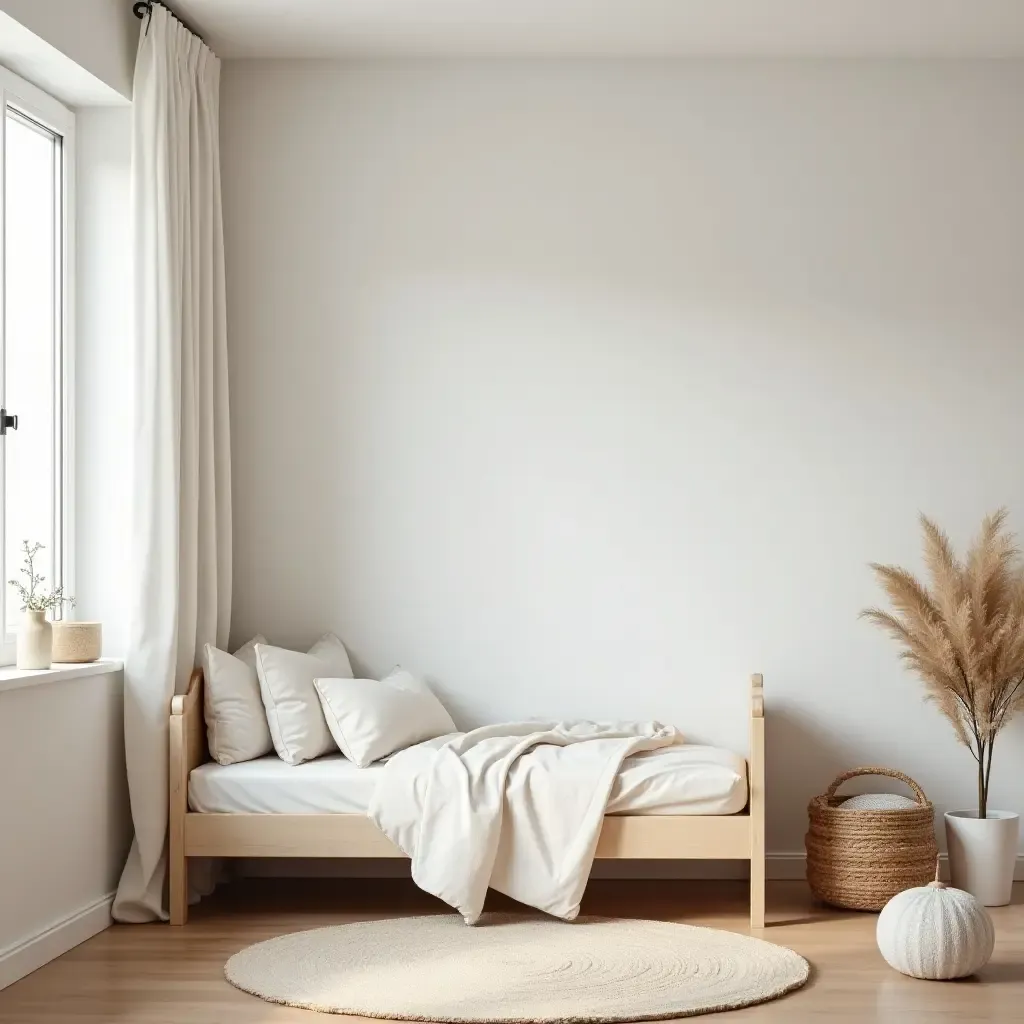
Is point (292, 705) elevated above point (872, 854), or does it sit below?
above

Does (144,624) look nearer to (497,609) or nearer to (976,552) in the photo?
(497,609)

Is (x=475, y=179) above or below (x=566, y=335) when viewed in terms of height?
above

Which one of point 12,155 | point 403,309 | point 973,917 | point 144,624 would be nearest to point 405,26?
point 403,309

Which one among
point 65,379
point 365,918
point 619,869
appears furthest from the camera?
point 619,869

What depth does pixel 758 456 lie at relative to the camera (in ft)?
14.4

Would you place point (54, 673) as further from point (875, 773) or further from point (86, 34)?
point (875, 773)

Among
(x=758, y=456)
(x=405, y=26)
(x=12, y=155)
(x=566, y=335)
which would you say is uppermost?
(x=405, y=26)

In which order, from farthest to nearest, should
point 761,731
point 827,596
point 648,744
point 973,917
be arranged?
point 827,596 < point 648,744 < point 761,731 < point 973,917

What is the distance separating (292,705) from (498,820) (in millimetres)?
753

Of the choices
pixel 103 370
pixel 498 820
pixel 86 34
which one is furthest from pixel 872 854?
pixel 86 34

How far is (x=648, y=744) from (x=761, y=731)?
1.27 feet

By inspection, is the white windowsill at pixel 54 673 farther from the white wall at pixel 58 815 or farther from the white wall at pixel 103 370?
the white wall at pixel 103 370

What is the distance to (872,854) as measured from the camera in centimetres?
387

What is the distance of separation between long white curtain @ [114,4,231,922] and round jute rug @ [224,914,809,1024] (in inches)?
25.4
